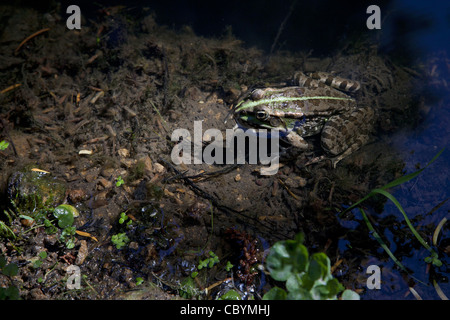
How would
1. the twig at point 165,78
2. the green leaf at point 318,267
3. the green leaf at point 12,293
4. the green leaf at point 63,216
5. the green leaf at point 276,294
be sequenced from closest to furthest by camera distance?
the green leaf at point 318,267 < the green leaf at point 276,294 < the green leaf at point 12,293 < the green leaf at point 63,216 < the twig at point 165,78

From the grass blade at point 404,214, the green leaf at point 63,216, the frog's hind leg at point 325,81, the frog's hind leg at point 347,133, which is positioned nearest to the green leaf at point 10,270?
the green leaf at point 63,216

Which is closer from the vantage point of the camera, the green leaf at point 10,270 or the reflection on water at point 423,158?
the green leaf at point 10,270

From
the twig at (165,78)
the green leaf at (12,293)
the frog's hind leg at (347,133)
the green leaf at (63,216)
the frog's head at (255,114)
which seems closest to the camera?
the green leaf at (12,293)

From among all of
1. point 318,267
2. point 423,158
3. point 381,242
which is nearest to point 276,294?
point 318,267

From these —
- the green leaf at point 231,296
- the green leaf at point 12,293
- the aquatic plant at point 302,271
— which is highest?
the aquatic plant at point 302,271

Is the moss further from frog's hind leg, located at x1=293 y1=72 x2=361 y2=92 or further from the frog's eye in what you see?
Result: frog's hind leg, located at x1=293 y1=72 x2=361 y2=92

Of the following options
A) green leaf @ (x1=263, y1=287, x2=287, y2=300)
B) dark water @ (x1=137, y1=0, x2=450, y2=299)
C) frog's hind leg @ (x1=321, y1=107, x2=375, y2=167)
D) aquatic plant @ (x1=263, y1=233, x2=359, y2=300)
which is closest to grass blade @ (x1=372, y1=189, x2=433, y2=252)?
frog's hind leg @ (x1=321, y1=107, x2=375, y2=167)

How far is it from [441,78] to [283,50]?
3319 mm

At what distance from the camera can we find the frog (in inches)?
185

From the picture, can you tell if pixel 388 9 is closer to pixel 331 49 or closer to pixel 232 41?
pixel 331 49

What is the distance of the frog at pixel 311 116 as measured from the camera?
4.70m

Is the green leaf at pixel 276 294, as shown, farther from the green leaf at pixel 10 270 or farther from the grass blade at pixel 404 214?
the green leaf at pixel 10 270

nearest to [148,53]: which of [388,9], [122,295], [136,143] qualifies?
[136,143]

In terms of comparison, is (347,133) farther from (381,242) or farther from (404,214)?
(381,242)
